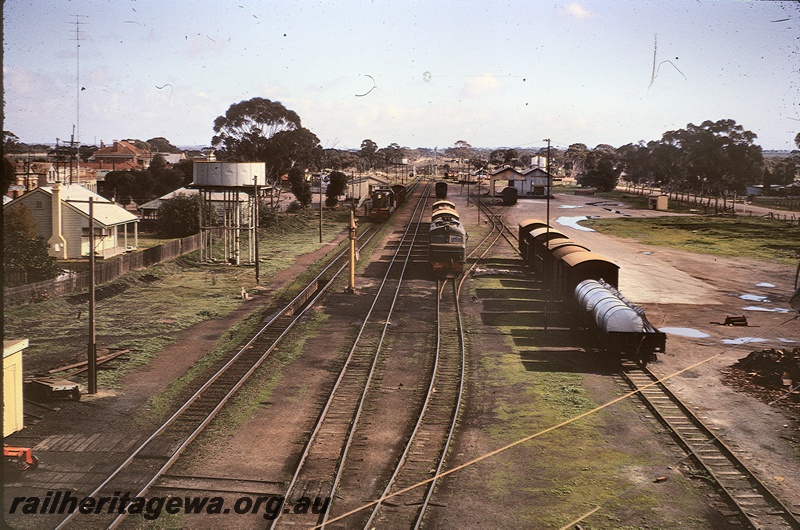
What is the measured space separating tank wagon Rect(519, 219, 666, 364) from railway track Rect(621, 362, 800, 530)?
1355 mm

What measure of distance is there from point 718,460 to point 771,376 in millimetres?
7953

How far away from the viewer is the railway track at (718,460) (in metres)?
14.1

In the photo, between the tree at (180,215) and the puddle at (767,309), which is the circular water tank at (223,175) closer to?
the tree at (180,215)

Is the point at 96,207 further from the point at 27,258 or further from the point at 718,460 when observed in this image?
the point at 718,460

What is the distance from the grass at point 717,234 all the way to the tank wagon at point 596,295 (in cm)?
2182

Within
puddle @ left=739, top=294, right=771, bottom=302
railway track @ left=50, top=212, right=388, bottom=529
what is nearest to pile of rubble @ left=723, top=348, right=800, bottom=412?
puddle @ left=739, top=294, right=771, bottom=302

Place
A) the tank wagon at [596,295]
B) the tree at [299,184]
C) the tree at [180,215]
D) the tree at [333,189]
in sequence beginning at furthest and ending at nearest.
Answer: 1. the tree at [333,189]
2. the tree at [299,184]
3. the tree at [180,215]
4. the tank wagon at [596,295]

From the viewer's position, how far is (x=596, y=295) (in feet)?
89.9

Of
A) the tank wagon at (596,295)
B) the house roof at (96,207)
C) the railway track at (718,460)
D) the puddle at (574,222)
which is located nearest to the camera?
the railway track at (718,460)

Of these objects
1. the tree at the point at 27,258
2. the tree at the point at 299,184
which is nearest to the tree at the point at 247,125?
the tree at the point at 299,184

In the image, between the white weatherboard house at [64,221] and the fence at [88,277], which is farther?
the white weatherboard house at [64,221]

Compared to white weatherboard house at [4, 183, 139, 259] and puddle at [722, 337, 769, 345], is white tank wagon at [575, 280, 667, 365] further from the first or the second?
white weatherboard house at [4, 183, 139, 259]

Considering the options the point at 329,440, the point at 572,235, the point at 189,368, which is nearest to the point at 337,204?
the point at 572,235

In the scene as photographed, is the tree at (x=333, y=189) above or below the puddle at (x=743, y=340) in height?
above
